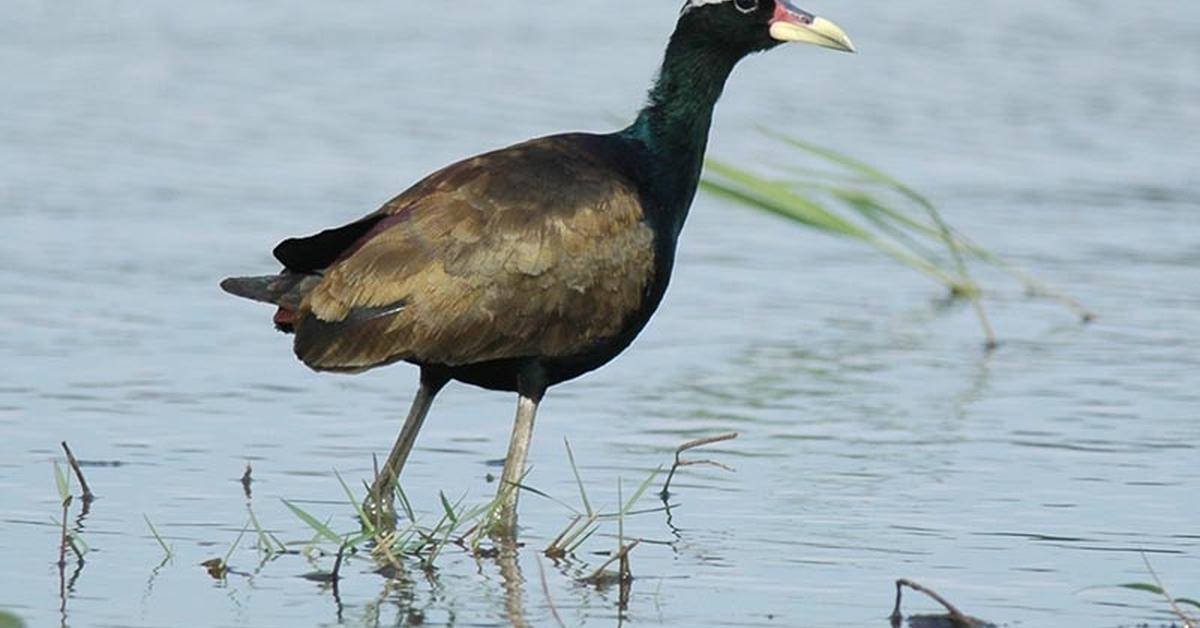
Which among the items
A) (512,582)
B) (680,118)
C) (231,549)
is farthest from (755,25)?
(231,549)

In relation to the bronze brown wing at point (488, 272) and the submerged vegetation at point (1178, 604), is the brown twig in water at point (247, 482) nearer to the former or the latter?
the bronze brown wing at point (488, 272)

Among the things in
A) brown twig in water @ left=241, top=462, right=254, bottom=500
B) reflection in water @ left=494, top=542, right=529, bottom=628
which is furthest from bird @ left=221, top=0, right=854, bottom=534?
brown twig in water @ left=241, top=462, right=254, bottom=500

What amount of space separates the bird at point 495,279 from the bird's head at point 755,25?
2.03 ft

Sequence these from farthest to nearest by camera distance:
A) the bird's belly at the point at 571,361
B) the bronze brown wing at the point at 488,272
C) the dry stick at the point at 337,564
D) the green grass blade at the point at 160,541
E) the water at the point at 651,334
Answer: the bird's belly at the point at 571,361, the bronze brown wing at the point at 488,272, the water at the point at 651,334, the green grass blade at the point at 160,541, the dry stick at the point at 337,564

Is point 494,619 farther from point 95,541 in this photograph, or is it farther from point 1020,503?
point 1020,503

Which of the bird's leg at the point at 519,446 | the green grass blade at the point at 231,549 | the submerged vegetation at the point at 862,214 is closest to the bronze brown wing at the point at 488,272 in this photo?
the bird's leg at the point at 519,446

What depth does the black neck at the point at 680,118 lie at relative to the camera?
8359 mm

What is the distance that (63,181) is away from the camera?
13.3 metres

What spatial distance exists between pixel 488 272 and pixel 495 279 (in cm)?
3

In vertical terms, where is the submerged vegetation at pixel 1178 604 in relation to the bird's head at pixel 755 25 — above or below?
below

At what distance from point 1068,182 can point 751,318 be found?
11.6 feet

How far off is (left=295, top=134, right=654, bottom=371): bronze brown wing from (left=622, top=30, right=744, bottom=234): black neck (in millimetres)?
297

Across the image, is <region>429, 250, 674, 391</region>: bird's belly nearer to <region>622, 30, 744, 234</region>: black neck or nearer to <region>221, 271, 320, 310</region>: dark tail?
<region>622, 30, 744, 234</region>: black neck

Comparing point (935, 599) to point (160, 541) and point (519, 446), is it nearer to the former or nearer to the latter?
point (519, 446)
